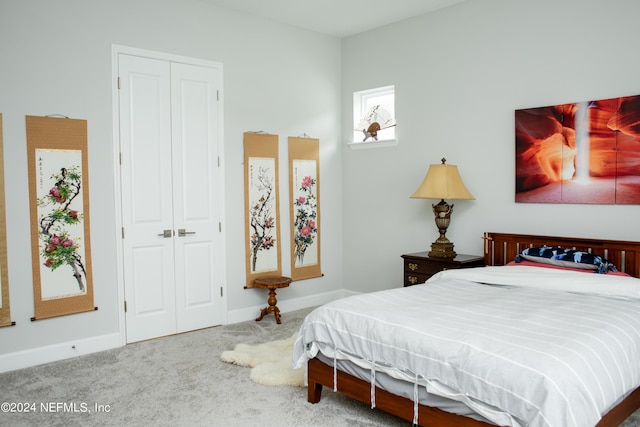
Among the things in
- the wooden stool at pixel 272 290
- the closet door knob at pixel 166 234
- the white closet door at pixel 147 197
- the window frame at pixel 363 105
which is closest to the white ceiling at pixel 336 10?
the window frame at pixel 363 105

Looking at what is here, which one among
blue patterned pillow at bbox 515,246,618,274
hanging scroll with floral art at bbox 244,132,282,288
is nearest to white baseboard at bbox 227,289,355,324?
hanging scroll with floral art at bbox 244,132,282,288

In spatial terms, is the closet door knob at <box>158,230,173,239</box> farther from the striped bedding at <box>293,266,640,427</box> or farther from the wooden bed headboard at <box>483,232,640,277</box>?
the wooden bed headboard at <box>483,232,640,277</box>

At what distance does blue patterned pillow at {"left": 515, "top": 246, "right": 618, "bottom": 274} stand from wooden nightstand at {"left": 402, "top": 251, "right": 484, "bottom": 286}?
44 cm

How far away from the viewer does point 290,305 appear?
5133mm

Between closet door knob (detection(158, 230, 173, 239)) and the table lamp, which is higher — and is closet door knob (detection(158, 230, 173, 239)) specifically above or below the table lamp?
below

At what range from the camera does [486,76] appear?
432 centimetres

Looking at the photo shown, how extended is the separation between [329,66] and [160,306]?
3045mm

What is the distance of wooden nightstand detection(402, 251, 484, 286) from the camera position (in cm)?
407

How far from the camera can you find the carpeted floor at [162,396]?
2.73 metres

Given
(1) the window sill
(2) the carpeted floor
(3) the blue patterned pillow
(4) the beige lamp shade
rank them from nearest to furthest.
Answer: (2) the carpeted floor
(3) the blue patterned pillow
(4) the beige lamp shade
(1) the window sill

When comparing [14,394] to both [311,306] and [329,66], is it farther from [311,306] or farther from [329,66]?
[329,66]

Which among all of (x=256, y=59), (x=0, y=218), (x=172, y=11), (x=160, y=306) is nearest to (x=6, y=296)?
(x=0, y=218)

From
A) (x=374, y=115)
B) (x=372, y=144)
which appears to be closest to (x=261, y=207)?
(x=372, y=144)

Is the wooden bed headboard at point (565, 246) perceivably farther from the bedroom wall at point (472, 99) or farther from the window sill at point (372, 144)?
the window sill at point (372, 144)
